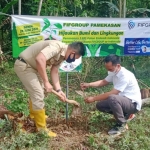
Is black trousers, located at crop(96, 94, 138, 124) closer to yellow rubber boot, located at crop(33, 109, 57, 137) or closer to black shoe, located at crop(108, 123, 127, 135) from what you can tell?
black shoe, located at crop(108, 123, 127, 135)

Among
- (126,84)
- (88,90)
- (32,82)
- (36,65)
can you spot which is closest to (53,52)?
(36,65)

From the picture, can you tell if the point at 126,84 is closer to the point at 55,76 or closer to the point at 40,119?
the point at 55,76

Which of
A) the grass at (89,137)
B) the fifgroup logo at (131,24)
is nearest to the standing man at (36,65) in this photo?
the grass at (89,137)

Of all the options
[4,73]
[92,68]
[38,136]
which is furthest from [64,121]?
[4,73]

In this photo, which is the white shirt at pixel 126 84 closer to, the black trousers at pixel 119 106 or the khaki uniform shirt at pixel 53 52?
the black trousers at pixel 119 106

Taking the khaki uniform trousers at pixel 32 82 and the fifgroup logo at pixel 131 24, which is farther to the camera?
the fifgroup logo at pixel 131 24

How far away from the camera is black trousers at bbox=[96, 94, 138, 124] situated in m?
4.32

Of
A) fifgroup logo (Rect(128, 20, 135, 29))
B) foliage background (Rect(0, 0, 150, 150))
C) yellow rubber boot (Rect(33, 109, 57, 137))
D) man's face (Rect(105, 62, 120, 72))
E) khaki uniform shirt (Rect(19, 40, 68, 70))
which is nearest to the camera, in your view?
khaki uniform shirt (Rect(19, 40, 68, 70))

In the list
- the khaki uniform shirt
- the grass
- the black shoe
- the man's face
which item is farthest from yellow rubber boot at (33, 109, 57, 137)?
the man's face

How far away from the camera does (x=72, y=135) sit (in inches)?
174

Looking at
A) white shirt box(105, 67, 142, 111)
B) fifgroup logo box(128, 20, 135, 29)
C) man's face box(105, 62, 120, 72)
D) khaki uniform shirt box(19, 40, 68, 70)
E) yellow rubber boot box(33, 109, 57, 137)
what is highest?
fifgroup logo box(128, 20, 135, 29)

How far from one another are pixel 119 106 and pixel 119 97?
0.14 metres

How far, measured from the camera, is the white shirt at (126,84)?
4.31 meters

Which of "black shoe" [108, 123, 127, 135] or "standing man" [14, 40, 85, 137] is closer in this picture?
"standing man" [14, 40, 85, 137]
